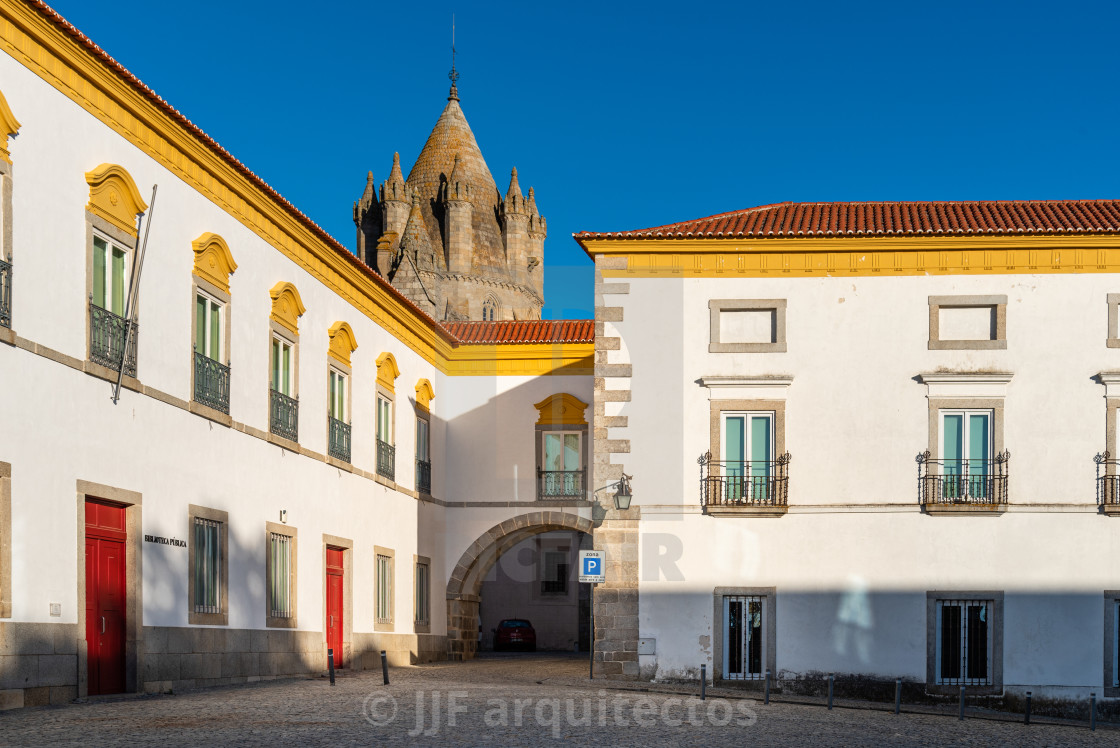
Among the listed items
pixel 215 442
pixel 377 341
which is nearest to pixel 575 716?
pixel 215 442

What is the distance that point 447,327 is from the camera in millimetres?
33875

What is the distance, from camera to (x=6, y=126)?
14.3 metres

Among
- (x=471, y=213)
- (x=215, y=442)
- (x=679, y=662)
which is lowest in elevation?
(x=679, y=662)

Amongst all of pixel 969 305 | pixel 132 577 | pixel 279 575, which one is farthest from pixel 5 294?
pixel 969 305

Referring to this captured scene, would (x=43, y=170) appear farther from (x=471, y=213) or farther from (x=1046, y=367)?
(x=471, y=213)

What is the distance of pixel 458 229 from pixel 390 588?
38210 mm

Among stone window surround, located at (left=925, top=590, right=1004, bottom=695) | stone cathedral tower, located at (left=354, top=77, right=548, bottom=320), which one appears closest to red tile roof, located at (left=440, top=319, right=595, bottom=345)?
stone window surround, located at (left=925, top=590, right=1004, bottom=695)

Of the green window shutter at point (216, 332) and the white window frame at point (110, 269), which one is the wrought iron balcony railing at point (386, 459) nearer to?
the green window shutter at point (216, 332)

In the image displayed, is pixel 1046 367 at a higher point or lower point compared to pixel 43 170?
lower

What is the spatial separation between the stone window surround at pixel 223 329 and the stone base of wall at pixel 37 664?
4.30 m

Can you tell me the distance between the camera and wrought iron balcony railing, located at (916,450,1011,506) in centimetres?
2220

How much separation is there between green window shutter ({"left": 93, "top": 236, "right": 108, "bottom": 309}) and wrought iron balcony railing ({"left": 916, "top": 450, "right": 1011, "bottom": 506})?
41.4 ft

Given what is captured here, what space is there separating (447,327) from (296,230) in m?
11.2

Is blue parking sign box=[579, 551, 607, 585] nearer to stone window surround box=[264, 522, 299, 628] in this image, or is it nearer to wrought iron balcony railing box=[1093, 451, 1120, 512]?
stone window surround box=[264, 522, 299, 628]
